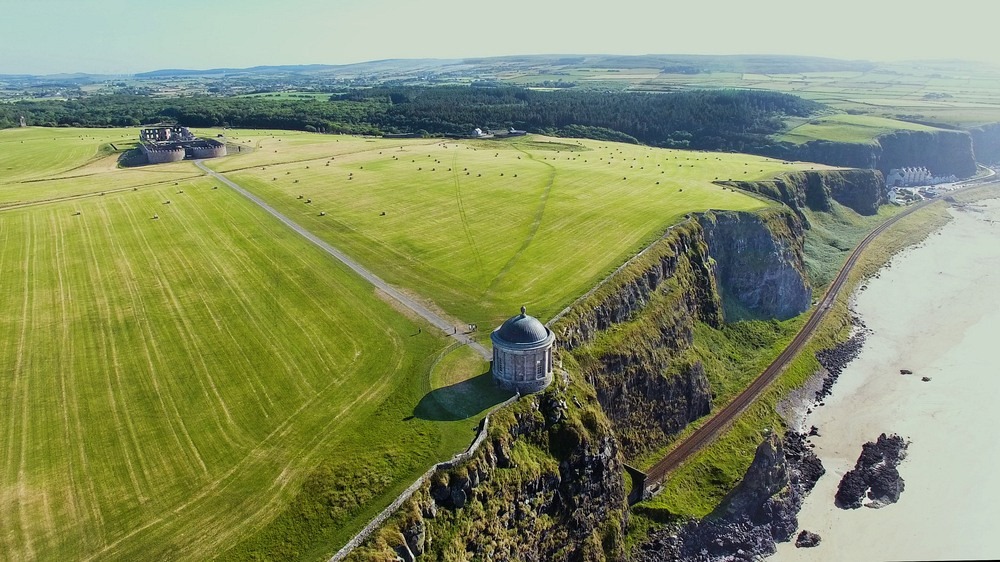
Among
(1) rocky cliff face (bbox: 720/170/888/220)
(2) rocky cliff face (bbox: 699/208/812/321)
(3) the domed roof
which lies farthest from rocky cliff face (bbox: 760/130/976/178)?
(3) the domed roof

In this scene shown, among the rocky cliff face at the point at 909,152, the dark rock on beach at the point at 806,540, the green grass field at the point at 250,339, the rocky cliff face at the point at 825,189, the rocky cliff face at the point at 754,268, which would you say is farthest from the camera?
the rocky cliff face at the point at 909,152

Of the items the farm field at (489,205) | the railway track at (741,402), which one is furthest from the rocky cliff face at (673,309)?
the farm field at (489,205)

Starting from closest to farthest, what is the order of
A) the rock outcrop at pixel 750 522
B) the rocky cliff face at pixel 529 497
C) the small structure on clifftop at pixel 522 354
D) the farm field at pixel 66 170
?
the rocky cliff face at pixel 529 497
the small structure on clifftop at pixel 522 354
the rock outcrop at pixel 750 522
the farm field at pixel 66 170

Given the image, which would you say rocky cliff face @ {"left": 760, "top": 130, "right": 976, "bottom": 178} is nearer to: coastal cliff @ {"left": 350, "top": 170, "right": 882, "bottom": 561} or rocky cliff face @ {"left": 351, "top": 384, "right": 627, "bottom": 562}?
coastal cliff @ {"left": 350, "top": 170, "right": 882, "bottom": 561}

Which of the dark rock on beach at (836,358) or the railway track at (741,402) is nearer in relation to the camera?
the railway track at (741,402)

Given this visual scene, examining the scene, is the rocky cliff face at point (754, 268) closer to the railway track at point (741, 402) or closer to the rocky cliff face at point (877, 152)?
the railway track at point (741, 402)

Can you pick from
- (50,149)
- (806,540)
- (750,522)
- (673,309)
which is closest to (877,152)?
(673,309)
